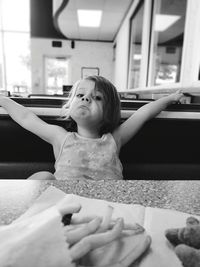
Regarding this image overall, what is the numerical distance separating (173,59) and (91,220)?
3841mm

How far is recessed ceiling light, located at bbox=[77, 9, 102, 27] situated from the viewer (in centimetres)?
787

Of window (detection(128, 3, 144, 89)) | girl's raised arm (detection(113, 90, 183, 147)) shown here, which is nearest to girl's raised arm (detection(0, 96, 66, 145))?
girl's raised arm (detection(113, 90, 183, 147))

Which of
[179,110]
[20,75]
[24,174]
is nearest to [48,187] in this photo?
[24,174]

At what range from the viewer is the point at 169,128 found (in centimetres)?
137

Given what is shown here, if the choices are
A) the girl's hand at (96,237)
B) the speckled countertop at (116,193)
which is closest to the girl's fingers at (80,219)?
the girl's hand at (96,237)

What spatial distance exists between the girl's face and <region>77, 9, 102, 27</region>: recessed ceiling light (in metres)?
7.18

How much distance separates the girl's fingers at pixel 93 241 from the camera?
350 mm

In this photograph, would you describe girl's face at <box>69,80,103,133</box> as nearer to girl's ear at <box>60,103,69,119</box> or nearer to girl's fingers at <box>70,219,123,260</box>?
girl's ear at <box>60,103,69,119</box>

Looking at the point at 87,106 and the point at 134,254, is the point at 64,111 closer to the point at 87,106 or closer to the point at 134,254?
the point at 87,106

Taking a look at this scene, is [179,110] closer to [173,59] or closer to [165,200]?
[165,200]

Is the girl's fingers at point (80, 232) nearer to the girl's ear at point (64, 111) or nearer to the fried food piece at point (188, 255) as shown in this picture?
the fried food piece at point (188, 255)

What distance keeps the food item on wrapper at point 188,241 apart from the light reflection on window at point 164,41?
11.5 ft

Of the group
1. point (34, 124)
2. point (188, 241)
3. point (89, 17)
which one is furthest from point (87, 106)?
point (89, 17)

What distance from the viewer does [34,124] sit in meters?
1.29
